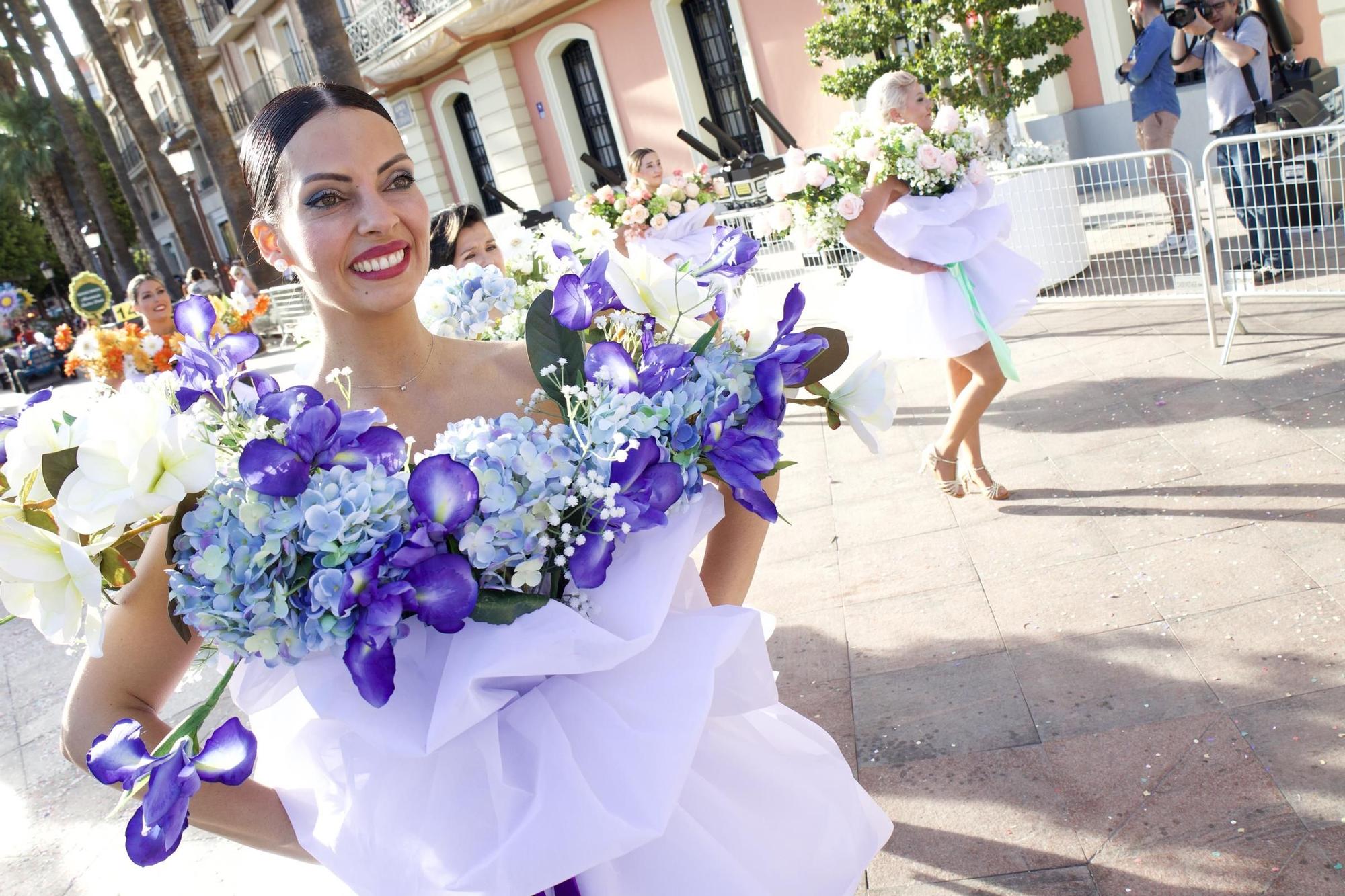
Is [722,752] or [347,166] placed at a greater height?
[347,166]

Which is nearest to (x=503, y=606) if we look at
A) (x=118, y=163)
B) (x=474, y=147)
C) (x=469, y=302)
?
(x=469, y=302)

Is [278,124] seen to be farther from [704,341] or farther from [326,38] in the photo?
[326,38]

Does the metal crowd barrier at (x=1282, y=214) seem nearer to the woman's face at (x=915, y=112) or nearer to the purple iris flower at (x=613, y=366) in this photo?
the woman's face at (x=915, y=112)

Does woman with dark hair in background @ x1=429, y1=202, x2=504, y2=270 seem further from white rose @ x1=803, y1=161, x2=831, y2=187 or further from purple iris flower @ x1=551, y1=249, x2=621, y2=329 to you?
purple iris flower @ x1=551, y1=249, x2=621, y2=329

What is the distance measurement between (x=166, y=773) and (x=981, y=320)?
412 centimetres

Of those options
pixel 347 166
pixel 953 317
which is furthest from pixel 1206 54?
pixel 347 166

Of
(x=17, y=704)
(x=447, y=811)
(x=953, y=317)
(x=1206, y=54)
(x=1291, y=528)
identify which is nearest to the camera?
(x=447, y=811)

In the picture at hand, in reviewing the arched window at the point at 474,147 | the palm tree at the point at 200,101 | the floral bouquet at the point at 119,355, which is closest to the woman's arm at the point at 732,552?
the floral bouquet at the point at 119,355

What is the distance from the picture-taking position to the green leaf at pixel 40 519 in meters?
1.39

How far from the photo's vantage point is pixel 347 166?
6.23ft

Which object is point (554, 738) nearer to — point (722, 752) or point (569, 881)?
point (569, 881)

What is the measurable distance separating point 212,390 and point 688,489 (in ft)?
2.28

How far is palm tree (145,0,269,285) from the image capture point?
14.1m

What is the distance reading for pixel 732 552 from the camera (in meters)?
1.99
